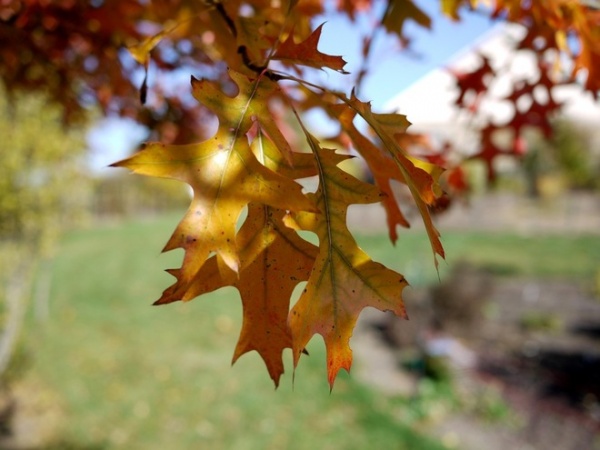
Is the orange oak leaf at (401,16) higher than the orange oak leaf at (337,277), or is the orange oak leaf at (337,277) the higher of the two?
the orange oak leaf at (401,16)

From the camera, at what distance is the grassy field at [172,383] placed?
4.70 m

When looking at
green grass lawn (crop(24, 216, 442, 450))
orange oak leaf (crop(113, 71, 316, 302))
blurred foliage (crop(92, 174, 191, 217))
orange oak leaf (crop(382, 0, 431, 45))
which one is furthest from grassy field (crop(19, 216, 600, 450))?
blurred foliage (crop(92, 174, 191, 217))

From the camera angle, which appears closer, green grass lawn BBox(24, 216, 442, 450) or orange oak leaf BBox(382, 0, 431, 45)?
orange oak leaf BBox(382, 0, 431, 45)

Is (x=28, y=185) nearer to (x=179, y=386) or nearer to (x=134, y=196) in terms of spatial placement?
(x=179, y=386)

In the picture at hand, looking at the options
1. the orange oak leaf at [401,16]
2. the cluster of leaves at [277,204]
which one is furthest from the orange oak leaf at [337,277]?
the orange oak leaf at [401,16]

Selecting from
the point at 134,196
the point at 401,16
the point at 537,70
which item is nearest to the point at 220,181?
the point at 401,16

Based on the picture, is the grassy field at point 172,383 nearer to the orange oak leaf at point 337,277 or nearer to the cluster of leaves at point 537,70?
the cluster of leaves at point 537,70

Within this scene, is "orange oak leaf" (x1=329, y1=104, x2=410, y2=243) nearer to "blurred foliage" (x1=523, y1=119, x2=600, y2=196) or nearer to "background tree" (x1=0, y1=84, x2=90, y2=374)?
"background tree" (x1=0, y1=84, x2=90, y2=374)

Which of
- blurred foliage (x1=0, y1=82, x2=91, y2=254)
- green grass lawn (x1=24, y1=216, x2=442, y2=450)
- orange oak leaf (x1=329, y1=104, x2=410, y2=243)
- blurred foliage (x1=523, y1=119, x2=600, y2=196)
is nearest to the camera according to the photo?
orange oak leaf (x1=329, y1=104, x2=410, y2=243)

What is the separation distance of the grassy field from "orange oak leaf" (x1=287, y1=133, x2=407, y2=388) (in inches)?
168

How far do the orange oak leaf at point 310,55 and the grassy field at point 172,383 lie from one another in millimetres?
4362

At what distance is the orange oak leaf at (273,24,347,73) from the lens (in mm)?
609

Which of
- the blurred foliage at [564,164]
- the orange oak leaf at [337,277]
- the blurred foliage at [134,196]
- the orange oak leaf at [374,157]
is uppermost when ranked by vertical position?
the blurred foliage at [564,164]

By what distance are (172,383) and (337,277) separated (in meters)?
5.48
